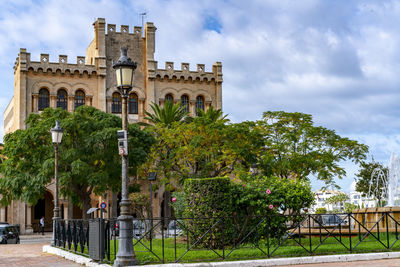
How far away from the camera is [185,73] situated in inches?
1939

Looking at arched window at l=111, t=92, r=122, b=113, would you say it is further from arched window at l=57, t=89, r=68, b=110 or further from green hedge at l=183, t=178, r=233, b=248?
green hedge at l=183, t=178, r=233, b=248

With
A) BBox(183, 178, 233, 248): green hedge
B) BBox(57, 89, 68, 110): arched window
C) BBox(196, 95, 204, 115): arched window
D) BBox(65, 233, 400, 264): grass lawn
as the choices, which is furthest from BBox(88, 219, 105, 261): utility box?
BBox(196, 95, 204, 115): arched window

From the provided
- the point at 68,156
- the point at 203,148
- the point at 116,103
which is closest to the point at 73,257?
the point at 68,156

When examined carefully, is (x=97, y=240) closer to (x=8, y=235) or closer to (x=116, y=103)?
(x=8, y=235)

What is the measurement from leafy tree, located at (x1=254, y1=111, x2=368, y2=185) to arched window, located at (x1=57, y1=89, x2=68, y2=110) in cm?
1730

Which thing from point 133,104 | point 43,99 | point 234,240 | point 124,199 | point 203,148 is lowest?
point 234,240

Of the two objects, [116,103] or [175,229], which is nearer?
[175,229]

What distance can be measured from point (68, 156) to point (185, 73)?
21977 mm


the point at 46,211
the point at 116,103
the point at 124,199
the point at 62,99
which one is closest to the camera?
the point at 124,199

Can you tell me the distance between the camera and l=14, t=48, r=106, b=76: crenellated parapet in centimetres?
4478

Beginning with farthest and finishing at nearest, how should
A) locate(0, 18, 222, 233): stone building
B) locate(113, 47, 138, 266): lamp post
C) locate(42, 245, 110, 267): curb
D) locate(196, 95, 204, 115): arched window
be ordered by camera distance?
locate(196, 95, 204, 115): arched window → locate(0, 18, 222, 233): stone building → locate(42, 245, 110, 267): curb → locate(113, 47, 138, 266): lamp post

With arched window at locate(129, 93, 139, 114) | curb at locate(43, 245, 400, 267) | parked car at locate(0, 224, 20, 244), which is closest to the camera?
curb at locate(43, 245, 400, 267)

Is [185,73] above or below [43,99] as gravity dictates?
above

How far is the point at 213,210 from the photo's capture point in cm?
1611
